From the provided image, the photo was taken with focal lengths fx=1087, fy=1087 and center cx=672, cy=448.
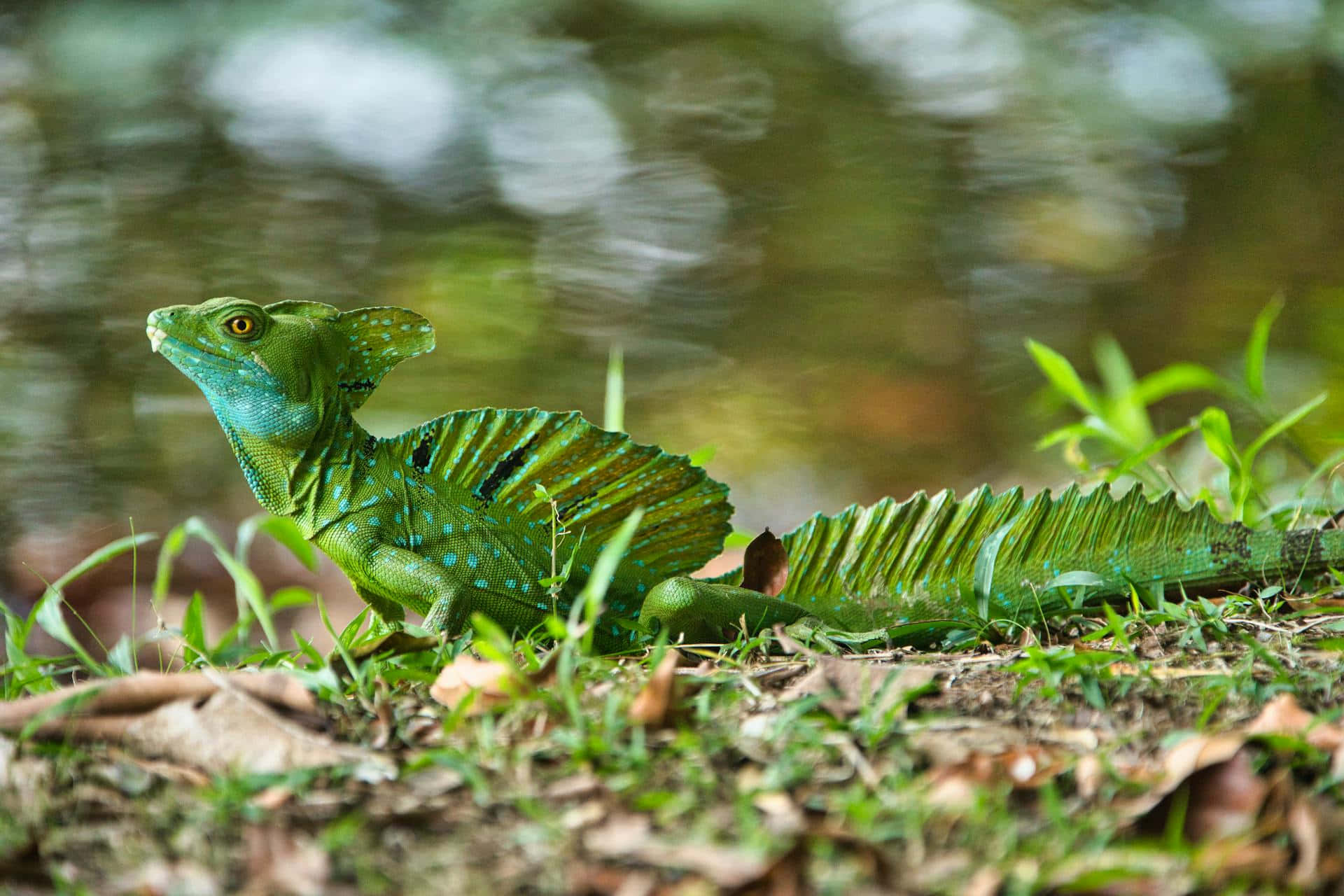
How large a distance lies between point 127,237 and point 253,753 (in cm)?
657

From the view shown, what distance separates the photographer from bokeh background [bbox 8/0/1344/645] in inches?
290

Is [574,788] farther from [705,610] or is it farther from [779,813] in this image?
[705,610]

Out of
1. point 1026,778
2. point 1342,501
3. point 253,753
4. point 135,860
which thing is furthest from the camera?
point 1342,501

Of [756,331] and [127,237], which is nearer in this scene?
[127,237]

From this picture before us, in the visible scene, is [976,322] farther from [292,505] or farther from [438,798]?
[438,798]

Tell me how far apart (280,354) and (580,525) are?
995 millimetres

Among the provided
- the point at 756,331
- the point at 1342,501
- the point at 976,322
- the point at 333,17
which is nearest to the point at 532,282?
the point at 756,331

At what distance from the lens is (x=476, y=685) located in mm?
2125

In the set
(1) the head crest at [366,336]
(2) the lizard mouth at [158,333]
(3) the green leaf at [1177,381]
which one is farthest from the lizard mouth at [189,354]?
(3) the green leaf at [1177,381]

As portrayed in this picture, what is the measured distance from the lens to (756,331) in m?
8.05

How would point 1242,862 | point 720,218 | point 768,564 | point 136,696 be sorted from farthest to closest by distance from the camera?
1. point 720,218
2. point 768,564
3. point 136,696
4. point 1242,862

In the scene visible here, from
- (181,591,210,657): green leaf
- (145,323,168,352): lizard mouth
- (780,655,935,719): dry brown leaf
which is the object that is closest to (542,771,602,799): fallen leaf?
(780,655,935,719): dry brown leaf

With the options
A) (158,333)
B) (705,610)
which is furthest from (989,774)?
(158,333)

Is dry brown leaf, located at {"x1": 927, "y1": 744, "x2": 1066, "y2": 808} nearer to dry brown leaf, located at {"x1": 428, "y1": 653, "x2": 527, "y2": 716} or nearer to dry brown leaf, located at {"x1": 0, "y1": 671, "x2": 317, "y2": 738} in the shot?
dry brown leaf, located at {"x1": 428, "y1": 653, "x2": 527, "y2": 716}
